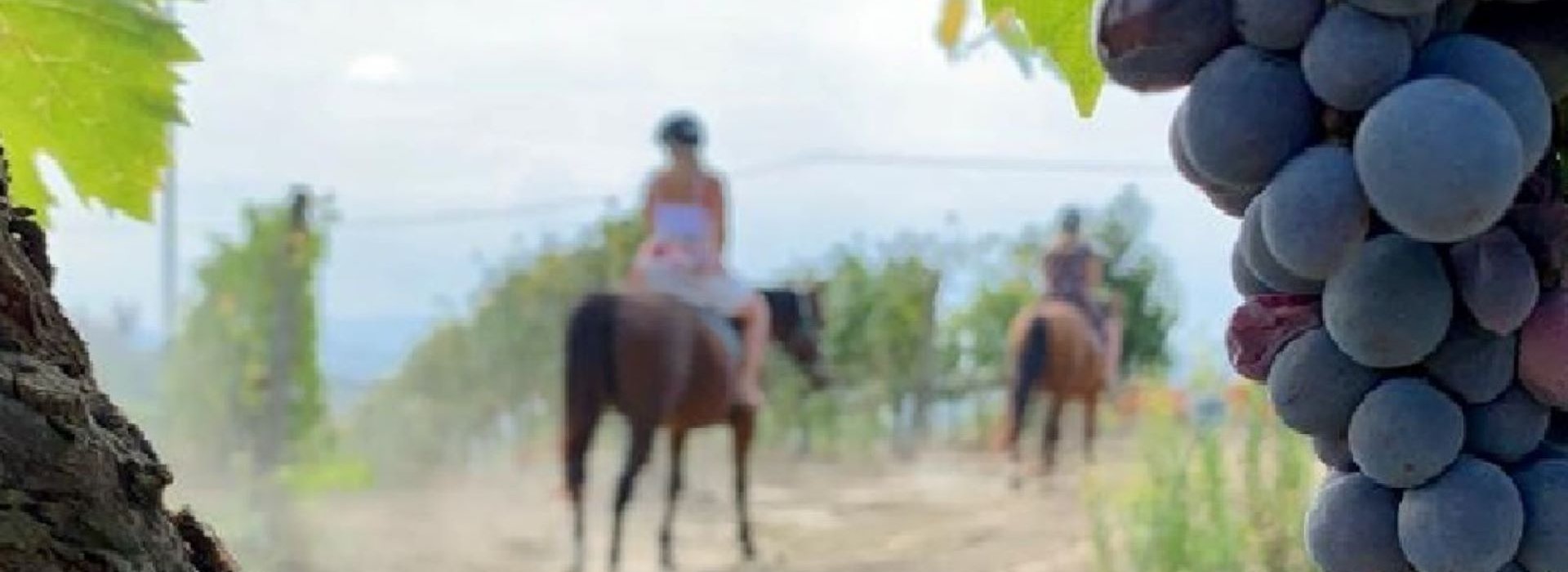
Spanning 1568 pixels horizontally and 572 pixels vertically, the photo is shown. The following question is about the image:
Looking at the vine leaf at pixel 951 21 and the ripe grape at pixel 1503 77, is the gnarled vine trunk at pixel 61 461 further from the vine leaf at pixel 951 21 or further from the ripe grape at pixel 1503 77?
the vine leaf at pixel 951 21

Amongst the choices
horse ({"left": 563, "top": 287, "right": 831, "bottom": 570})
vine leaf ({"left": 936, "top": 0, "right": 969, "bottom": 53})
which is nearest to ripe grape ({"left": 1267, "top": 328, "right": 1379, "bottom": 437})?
vine leaf ({"left": 936, "top": 0, "right": 969, "bottom": 53})

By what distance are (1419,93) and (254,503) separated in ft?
16.7

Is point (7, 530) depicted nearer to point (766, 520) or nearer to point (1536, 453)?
point (1536, 453)

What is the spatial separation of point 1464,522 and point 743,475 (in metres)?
4.51

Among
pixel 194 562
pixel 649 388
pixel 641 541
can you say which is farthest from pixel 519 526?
pixel 194 562

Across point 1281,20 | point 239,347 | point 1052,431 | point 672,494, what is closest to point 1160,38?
point 1281,20

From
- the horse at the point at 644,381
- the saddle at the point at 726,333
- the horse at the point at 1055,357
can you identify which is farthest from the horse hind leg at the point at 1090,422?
the saddle at the point at 726,333

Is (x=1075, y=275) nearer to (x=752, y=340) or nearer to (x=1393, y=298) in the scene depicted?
(x=752, y=340)

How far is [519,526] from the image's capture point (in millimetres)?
5332

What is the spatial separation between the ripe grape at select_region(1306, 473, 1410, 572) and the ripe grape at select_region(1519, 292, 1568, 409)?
0.02 metres

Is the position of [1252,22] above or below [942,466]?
above

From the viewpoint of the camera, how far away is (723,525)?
5.36m

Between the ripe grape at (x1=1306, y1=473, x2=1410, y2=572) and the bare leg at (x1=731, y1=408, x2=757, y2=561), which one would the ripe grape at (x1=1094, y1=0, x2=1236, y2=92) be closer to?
the ripe grape at (x1=1306, y1=473, x2=1410, y2=572)

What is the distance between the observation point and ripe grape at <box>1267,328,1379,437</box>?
307 mm
